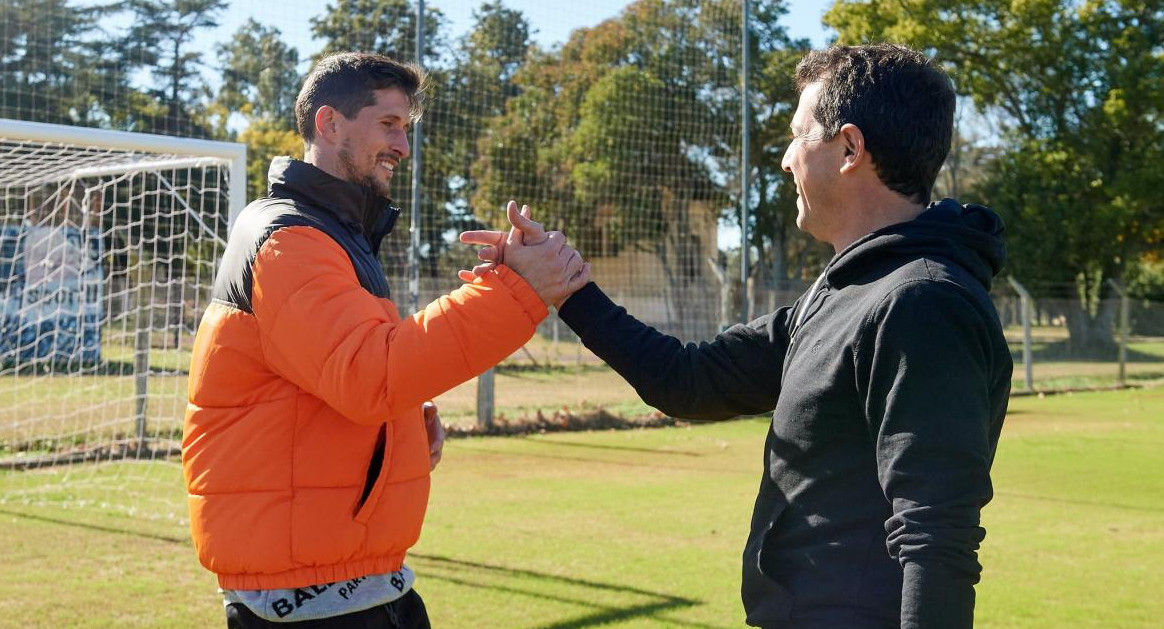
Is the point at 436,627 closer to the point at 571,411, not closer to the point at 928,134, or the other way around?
the point at 928,134

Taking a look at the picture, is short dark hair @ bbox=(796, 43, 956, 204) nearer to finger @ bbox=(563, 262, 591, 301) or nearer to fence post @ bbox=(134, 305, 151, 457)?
finger @ bbox=(563, 262, 591, 301)

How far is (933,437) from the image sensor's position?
1728 millimetres

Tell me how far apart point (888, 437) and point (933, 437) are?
8 centimetres

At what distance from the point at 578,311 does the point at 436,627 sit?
2.97 meters

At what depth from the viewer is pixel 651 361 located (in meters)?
2.47

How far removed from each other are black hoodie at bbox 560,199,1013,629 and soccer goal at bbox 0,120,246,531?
5.51 meters

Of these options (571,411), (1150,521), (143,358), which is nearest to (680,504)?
(1150,521)

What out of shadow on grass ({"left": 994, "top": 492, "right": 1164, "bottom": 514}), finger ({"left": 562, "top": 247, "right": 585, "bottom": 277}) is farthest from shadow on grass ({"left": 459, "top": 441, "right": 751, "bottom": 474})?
finger ({"left": 562, "top": 247, "right": 585, "bottom": 277})

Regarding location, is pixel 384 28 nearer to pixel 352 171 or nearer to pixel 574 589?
pixel 574 589

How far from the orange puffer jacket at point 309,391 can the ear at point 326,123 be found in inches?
10.7

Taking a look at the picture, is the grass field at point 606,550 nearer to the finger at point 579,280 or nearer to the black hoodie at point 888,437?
the finger at point 579,280

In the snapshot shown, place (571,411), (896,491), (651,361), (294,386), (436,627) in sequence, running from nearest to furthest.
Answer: (896,491)
(294,386)
(651,361)
(436,627)
(571,411)

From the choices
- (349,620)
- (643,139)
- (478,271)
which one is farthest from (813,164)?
(643,139)

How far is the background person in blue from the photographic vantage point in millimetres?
1724
